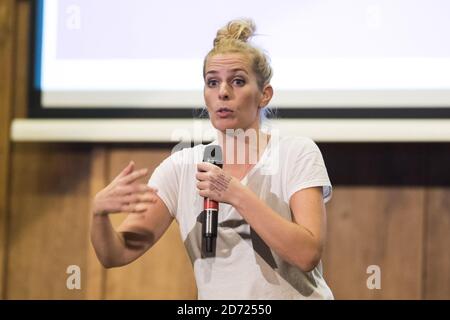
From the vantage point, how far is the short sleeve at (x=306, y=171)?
110 centimetres

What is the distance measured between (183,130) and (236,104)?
402 mm

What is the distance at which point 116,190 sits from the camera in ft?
3.50

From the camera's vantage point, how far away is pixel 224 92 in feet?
3.82

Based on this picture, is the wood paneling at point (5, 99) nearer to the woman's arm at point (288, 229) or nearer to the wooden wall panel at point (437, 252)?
the woman's arm at point (288, 229)

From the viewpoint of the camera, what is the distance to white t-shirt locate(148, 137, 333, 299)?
111cm

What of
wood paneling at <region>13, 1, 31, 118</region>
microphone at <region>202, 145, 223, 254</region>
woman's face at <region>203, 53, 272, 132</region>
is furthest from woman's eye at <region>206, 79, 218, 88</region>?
wood paneling at <region>13, 1, 31, 118</region>

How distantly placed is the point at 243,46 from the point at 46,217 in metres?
0.75

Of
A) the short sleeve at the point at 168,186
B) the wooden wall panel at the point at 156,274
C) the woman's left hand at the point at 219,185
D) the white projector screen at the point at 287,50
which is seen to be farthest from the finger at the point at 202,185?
the wooden wall panel at the point at 156,274

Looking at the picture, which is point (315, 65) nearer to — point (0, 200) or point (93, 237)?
point (93, 237)

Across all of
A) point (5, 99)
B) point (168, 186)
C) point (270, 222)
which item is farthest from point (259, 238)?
point (5, 99)

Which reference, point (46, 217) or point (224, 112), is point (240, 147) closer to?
point (224, 112)

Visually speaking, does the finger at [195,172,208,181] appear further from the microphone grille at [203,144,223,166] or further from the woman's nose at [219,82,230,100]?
the woman's nose at [219,82,230,100]

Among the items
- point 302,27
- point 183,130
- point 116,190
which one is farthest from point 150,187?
point 302,27

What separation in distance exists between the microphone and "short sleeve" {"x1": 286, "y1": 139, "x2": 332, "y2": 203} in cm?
12
